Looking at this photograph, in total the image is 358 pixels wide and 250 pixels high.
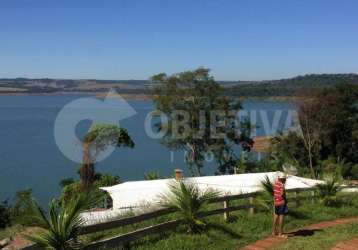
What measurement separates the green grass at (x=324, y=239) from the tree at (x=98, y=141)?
61.6ft

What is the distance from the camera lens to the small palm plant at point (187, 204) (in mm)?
9062

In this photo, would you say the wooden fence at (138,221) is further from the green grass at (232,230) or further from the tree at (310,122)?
the tree at (310,122)

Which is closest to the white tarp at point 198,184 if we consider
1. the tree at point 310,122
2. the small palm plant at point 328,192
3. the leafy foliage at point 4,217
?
the small palm plant at point 328,192

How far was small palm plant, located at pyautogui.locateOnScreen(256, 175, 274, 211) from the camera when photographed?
36.3 ft

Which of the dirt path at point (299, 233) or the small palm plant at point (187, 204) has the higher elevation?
the small palm plant at point (187, 204)

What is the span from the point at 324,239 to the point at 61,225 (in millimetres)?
4937

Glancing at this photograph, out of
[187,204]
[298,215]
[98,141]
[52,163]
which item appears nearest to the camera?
[187,204]

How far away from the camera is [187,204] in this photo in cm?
909

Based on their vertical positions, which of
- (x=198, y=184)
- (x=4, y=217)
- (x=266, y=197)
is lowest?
(x=4, y=217)

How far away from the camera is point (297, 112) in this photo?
37.5 metres

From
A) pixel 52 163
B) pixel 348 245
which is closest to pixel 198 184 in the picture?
pixel 348 245

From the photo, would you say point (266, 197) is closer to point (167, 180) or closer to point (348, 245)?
point (348, 245)

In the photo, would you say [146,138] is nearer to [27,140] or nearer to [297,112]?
[27,140]

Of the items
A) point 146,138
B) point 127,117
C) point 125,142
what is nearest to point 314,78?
point 127,117
